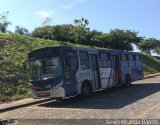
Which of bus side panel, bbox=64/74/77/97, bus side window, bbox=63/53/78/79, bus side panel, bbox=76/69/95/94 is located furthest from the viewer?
bus side panel, bbox=76/69/95/94

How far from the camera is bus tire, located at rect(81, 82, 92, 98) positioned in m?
18.9

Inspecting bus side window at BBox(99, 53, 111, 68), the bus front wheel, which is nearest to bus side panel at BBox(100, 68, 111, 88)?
bus side window at BBox(99, 53, 111, 68)

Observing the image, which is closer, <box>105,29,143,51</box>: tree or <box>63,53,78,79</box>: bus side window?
<box>63,53,78,79</box>: bus side window

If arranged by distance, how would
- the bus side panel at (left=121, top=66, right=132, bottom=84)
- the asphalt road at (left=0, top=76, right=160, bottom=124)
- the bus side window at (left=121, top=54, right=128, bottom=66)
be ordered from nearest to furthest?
1. the asphalt road at (left=0, top=76, right=160, bottom=124)
2. the bus side panel at (left=121, top=66, right=132, bottom=84)
3. the bus side window at (left=121, top=54, right=128, bottom=66)

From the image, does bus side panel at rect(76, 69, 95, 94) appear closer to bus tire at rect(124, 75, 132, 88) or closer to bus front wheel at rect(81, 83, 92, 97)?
bus front wheel at rect(81, 83, 92, 97)

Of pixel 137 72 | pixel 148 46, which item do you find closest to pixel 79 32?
pixel 137 72

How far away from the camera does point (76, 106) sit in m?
16.2

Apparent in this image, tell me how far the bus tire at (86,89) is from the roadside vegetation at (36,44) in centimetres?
380

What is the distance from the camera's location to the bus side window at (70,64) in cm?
1756

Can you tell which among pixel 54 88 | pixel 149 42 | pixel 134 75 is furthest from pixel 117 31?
pixel 54 88

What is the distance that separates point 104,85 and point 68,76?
432cm

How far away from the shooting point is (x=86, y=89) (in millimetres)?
19266

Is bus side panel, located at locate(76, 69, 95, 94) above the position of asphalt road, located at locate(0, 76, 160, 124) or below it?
above

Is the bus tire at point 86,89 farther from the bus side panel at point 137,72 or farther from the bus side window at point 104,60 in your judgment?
the bus side panel at point 137,72
